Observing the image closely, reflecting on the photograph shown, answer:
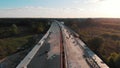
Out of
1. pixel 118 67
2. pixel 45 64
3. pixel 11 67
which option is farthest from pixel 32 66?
pixel 11 67

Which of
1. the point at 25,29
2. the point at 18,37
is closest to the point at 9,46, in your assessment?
the point at 18,37

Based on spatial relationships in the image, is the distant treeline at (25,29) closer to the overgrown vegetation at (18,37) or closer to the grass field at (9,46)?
the overgrown vegetation at (18,37)

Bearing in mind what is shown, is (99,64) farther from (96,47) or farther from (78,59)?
(96,47)

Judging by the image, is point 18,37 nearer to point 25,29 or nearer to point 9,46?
point 9,46

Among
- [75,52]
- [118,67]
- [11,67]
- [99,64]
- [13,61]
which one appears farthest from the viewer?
[13,61]

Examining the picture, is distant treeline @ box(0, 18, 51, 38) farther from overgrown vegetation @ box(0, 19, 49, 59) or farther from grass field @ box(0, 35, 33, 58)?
grass field @ box(0, 35, 33, 58)

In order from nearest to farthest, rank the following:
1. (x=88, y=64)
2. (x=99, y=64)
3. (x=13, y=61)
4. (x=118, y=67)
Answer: (x=99, y=64)
(x=88, y=64)
(x=118, y=67)
(x=13, y=61)

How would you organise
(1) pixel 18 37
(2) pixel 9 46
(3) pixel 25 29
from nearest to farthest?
(2) pixel 9 46
(1) pixel 18 37
(3) pixel 25 29

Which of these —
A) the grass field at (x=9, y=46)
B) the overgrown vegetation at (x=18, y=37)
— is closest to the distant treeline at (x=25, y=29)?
the overgrown vegetation at (x=18, y=37)

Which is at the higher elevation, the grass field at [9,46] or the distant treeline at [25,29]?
the grass field at [9,46]

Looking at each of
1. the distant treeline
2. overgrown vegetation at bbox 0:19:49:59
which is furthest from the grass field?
the distant treeline

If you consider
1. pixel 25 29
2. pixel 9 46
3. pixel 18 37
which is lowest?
pixel 25 29
